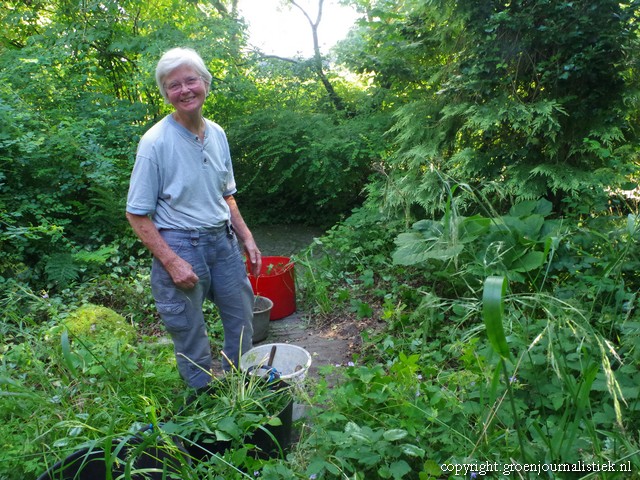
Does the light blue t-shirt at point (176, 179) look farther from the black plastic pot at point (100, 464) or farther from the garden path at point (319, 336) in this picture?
the garden path at point (319, 336)

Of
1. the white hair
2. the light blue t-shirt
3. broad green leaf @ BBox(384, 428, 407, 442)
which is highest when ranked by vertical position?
the white hair

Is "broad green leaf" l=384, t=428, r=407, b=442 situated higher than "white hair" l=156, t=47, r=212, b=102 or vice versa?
"white hair" l=156, t=47, r=212, b=102

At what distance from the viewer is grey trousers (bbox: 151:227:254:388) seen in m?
2.28

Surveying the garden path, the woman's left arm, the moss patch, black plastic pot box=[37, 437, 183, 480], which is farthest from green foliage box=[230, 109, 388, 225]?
black plastic pot box=[37, 437, 183, 480]

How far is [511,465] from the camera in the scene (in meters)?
1.47

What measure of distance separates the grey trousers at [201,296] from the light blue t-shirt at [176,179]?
0.26 ft

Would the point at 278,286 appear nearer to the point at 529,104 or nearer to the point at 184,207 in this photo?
the point at 184,207

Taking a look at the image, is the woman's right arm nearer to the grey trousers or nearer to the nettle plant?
the grey trousers

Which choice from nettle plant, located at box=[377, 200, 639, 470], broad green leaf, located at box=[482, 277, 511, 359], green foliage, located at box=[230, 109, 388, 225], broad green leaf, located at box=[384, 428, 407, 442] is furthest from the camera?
green foliage, located at box=[230, 109, 388, 225]

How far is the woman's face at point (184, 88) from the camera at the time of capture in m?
2.21

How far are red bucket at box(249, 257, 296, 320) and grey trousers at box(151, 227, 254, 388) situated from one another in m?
1.28

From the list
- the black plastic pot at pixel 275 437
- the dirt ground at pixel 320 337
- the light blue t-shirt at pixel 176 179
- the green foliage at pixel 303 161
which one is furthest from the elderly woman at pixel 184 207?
the green foliage at pixel 303 161

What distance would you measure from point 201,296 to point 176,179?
625mm

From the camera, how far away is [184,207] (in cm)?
226
